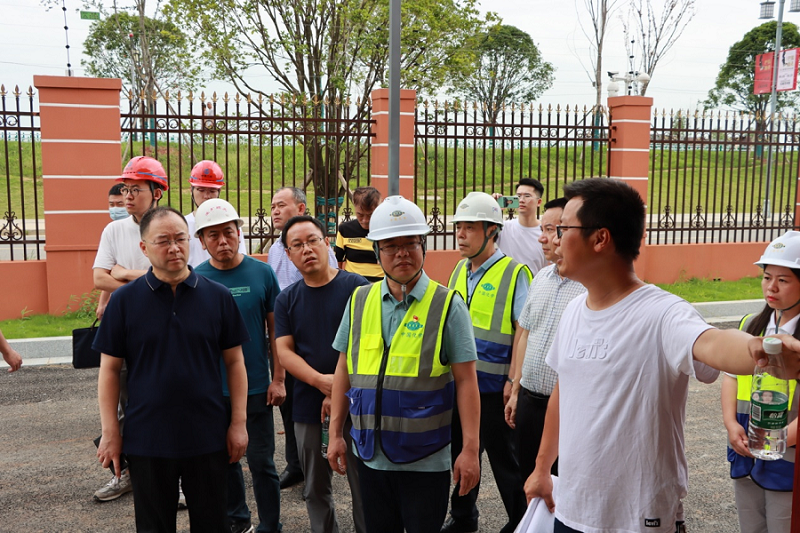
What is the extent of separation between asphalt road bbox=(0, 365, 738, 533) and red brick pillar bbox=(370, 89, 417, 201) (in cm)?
517

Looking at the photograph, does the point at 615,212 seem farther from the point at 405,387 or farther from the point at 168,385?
the point at 168,385

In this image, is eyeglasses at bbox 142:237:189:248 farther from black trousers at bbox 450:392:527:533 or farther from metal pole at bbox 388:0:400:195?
metal pole at bbox 388:0:400:195

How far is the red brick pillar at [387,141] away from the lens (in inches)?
411

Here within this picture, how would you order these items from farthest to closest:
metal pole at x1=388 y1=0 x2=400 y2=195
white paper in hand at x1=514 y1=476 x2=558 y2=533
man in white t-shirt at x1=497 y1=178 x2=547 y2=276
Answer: metal pole at x1=388 y1=0 x2=400 y2=195, man in white t-shirt at x1=497 y1=178 x2=547 y2=276, white paper in hand at x1=514 y1=476 x2=558 y2=533

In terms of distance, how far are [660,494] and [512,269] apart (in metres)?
1.99

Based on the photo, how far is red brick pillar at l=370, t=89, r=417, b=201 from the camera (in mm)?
10430

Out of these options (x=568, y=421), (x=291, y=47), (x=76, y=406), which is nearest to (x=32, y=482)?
(x=76, y=406)

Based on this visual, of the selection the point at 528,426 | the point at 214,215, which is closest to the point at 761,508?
the point at 528,426

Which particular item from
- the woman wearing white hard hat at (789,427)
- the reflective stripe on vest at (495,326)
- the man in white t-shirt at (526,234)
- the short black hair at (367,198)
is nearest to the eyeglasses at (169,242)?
the reflective stripe on vest at (495,326)

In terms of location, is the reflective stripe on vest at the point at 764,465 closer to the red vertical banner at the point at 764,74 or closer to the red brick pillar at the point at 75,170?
the red brick pillar at the point at 75,170

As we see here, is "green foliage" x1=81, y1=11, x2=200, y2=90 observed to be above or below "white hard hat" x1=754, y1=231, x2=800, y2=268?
above

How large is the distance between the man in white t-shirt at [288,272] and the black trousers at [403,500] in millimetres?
1551

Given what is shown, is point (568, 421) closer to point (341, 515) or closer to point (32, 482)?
point (341, 515)

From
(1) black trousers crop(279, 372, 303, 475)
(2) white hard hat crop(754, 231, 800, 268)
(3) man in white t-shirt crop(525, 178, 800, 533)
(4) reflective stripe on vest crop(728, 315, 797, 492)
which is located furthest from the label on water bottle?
(1) black trousers crop(279, 372, 303, 475)
